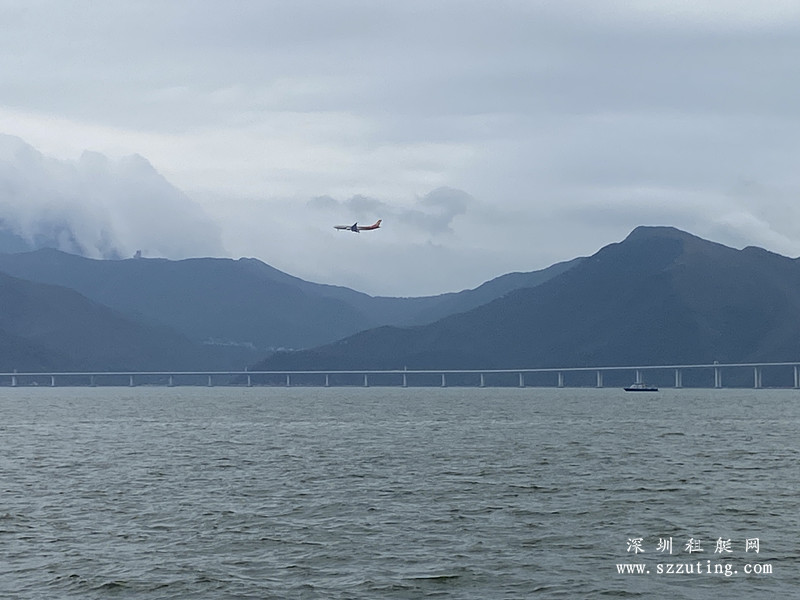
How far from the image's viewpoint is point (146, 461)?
227 feet

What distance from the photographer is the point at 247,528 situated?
131 ft

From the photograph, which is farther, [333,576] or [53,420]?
[53,420]

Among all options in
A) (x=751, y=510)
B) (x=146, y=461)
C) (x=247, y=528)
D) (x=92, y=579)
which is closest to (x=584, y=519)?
(x=751, y=510)

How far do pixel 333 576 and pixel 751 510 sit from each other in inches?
762

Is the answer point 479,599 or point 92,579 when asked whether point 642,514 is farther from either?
point 92,579

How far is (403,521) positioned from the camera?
1624 inches

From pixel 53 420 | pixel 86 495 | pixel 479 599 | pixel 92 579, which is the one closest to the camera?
pixel 479 599

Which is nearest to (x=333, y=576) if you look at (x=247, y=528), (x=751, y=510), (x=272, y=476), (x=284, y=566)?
(x=284, y=566)

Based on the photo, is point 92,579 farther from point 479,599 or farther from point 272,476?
point 272,476

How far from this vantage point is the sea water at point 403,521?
30.9 metres

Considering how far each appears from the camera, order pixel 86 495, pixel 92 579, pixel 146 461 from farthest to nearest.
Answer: pixel 146 461 → pixel 86 495 → pixel 92 579

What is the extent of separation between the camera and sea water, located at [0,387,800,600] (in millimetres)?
30891

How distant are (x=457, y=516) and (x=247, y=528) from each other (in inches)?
306

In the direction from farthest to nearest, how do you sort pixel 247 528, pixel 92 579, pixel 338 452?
pixel 338 452
pixel 247 528
pixel 92 579
